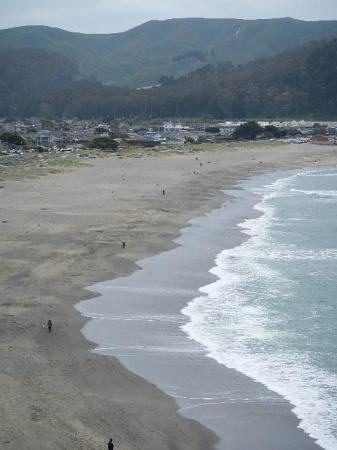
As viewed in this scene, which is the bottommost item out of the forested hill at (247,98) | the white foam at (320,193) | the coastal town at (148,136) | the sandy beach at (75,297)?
the white foam at (320,193)

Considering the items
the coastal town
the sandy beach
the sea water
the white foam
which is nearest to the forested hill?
the coastal town

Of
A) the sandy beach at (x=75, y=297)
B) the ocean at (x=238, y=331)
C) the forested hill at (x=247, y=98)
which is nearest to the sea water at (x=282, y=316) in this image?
the ocean at (x=238, y=331)

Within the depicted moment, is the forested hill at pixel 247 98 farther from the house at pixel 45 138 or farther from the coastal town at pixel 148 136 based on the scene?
the house at pixel 45 138

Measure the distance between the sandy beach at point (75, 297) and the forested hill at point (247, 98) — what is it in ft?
331

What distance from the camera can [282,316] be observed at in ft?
57.9

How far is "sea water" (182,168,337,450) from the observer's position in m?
13.4

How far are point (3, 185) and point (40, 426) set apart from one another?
101 feet

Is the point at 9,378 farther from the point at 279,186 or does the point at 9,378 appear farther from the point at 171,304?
the point at 279,186

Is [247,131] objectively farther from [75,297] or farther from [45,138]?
[75,297]

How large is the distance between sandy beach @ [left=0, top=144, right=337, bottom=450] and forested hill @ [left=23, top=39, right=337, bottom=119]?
331 feet

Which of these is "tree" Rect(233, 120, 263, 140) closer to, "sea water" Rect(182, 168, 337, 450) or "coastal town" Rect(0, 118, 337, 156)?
"coastal town" Rect(0, 118, 337, 156)

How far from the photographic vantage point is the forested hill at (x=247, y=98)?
146 m

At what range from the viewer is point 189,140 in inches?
3605

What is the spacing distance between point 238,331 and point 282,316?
5.36 feet
